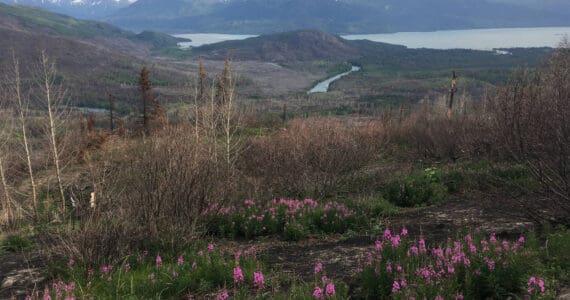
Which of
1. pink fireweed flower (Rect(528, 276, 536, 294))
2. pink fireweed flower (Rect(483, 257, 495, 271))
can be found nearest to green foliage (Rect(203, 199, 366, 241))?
pink fireweed flower (Rect(483, 257, 495, 271))

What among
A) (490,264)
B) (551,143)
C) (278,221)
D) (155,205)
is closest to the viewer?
(490,264)

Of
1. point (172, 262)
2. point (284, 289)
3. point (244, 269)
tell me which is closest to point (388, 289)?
point (284, 289)

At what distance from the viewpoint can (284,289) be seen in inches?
197

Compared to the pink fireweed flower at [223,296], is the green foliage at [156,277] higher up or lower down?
lower down

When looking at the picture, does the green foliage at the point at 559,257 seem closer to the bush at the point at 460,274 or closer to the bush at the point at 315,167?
the bush at the point at 460,274

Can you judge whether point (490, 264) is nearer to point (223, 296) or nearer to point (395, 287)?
point (395, 287)

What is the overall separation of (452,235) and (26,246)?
26.2 feet

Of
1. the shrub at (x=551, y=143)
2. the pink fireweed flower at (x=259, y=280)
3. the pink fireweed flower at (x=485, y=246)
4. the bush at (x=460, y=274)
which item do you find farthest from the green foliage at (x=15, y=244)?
the shrub at (x=551, y=143)

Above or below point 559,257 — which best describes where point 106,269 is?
below

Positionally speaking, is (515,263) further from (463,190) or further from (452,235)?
(463,190)

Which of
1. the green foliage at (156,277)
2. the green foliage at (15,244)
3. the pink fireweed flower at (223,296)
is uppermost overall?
the pink fireweed flower at (223,296)

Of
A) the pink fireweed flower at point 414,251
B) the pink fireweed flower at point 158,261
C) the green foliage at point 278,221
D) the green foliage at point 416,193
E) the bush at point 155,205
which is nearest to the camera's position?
the pink fireweed flower at point 414,251

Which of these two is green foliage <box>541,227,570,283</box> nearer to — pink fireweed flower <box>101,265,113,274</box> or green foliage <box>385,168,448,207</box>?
Result: pink fireweed flower <box>101,265,113,274</box>

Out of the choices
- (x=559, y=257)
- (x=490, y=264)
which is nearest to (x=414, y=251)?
(x=490, y=264)
